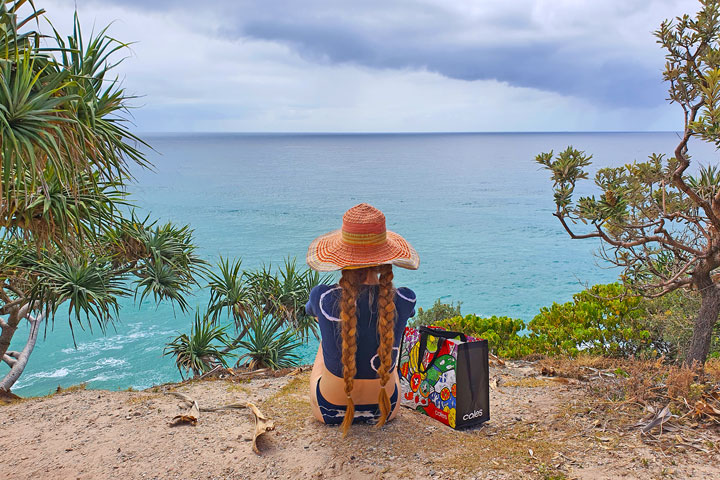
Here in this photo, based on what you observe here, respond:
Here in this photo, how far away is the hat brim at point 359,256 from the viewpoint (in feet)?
12.0

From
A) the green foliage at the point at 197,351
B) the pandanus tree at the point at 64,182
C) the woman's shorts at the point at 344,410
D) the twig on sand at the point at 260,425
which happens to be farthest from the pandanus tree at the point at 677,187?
the green foliage at the point at 197,351

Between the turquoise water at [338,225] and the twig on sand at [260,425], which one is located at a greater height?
the twig on sand at [260,425]

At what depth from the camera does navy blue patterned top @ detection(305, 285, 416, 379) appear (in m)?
3.70

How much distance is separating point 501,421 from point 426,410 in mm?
694

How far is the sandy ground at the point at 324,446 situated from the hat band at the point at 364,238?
1.52 meters

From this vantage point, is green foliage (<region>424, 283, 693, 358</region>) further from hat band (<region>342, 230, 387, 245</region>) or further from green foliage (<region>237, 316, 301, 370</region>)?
hat band (<region>342, 230, 387, 245</region>)

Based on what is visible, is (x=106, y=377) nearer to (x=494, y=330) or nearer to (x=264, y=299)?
(x=264, y=299)

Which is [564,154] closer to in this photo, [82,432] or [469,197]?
[82,432]

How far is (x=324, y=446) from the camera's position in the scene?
12.8 ft

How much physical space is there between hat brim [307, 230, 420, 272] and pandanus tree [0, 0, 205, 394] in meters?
1.90

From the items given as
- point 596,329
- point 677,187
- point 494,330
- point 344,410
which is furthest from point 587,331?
point 344,410

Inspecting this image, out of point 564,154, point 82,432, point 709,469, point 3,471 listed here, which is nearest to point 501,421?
point 709,469

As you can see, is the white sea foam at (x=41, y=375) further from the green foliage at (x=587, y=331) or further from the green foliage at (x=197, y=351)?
the green foliage at (x=587, y=331)

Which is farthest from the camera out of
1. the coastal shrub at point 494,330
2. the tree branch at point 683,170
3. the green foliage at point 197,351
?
the green foliage at point 197,351
